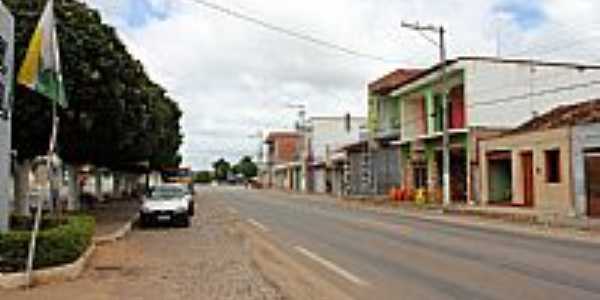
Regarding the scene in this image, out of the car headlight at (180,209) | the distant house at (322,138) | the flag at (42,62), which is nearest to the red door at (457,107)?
the car headlight at (180,209)

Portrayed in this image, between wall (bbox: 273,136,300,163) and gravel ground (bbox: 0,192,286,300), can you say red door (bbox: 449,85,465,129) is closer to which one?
gravel ground (bbox: 0,192,286,300)

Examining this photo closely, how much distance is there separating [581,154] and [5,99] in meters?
22.9

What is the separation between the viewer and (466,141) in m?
44.1

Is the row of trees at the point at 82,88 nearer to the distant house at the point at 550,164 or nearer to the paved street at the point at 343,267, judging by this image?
the paved street at the point at 343,267

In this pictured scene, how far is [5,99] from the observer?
1593 cm

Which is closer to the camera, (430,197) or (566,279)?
(566,279)

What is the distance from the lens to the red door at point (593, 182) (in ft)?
101

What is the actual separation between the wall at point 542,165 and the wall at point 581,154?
0.42 m

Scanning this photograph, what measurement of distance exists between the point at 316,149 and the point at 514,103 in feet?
187

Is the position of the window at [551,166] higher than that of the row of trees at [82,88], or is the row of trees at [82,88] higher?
the row of trees at [82,88]

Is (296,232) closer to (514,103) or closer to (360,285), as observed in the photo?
(360,285)

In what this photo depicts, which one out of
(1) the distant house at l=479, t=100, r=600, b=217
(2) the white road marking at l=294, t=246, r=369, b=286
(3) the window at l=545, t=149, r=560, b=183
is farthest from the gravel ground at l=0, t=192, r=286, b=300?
(3) the window at l=545, t=149, r=560, b=183

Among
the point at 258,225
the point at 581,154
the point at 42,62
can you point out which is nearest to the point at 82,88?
the point at 258,225

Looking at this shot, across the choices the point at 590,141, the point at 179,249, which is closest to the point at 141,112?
the point at 179,249
